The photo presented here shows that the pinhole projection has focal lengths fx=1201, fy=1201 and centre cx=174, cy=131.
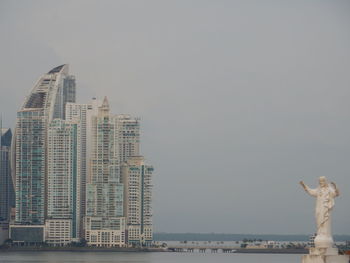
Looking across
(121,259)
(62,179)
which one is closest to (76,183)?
(62,179)

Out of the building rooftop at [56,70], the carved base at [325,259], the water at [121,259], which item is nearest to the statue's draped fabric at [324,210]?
the carved base at [325,259]

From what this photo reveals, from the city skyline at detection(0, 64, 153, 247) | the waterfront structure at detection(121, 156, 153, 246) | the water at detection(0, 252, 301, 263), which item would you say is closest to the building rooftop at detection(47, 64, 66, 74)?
the city skyline at detection(0, 64, 153, 247)

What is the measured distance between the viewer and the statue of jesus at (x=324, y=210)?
39.1ft

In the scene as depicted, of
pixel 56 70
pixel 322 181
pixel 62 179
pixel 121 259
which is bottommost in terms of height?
pixel 121 259

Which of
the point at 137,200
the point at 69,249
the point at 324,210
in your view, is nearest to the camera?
the point at 324,210

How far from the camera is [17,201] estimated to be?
14750 centimetres

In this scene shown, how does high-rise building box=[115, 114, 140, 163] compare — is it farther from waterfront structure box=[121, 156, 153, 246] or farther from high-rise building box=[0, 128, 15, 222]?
high-rise building box=[0, 128, 15, 222]

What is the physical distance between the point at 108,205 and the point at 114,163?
516cm

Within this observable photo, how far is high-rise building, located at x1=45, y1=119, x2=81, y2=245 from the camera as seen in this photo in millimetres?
143625

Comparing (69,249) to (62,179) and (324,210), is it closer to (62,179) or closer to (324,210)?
(62,179)

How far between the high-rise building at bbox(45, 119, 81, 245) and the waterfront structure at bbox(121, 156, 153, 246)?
611 centimetres

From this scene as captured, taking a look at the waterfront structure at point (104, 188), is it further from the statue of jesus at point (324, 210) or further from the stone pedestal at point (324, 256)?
the stone pedestal at point (324, 256)

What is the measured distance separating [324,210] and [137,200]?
135307mm

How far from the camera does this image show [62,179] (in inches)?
5674
